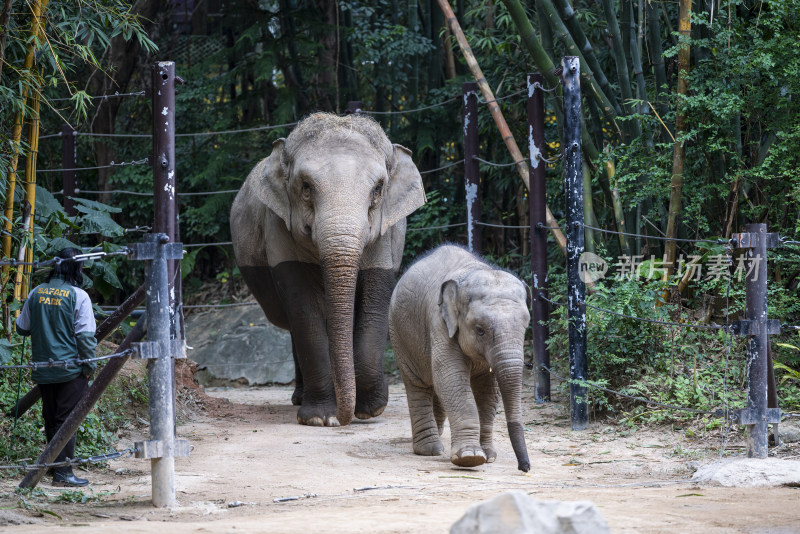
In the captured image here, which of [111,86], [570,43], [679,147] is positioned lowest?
[679,147]

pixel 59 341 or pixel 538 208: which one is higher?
pixel 538 208

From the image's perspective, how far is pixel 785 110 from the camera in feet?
25.0

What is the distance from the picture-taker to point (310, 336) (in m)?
7.73

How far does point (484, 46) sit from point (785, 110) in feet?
14.3

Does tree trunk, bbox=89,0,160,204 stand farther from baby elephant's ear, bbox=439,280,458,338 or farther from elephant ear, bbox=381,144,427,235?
baby elephant's ear, bbox=439,280,458,338

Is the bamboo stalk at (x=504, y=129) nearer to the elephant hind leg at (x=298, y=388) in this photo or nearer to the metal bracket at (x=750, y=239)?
the elephant hind leg at (x=298, y=388)

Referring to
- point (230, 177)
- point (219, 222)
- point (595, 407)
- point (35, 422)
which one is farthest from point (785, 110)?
point (219, 222)

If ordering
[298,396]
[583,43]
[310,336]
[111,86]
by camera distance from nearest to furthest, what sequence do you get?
[310,336], [583,43], [298,396], [111,86]

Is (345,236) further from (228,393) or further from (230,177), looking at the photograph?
(230,177)

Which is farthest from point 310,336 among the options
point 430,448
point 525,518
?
point 525,518

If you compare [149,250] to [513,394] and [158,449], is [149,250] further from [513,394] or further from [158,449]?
[513,394]

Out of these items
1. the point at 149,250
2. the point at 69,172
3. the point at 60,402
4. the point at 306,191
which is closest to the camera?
the point at 149,250

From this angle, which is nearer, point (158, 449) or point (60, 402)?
point (158, 449)

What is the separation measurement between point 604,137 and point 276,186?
3344 mm
